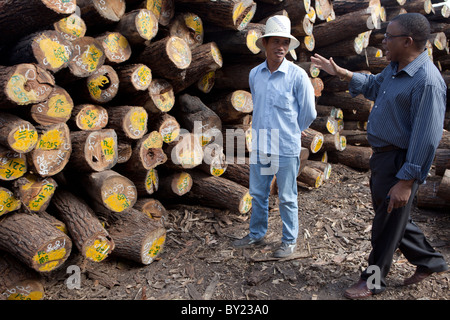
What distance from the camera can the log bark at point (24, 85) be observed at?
2.69 meters

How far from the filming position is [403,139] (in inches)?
105

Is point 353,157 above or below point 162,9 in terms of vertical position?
below

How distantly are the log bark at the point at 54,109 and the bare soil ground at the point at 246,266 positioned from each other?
1.36 meters

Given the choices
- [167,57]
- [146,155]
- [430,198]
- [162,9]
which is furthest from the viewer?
[430,198]

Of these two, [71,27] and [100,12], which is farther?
[100,12]

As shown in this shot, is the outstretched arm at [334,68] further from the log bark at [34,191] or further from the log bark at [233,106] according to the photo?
the log bark at [34,191]

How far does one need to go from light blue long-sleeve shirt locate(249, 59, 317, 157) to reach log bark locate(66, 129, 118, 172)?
1.49 metres

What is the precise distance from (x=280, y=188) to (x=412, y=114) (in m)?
1.48

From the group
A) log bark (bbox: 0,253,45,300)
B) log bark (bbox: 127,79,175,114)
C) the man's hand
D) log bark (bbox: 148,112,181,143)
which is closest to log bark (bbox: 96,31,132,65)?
log bark (bbox: 127,79,175,114)

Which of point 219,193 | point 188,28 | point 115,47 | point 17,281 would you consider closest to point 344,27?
point 188,28

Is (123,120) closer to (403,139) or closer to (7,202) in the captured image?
(7,202)

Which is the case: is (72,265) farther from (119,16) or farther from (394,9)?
(394,9)

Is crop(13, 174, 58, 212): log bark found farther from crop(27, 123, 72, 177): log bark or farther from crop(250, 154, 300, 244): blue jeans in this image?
crop(250, 154, 300, 244): blue jeans

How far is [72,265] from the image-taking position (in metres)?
3.49
